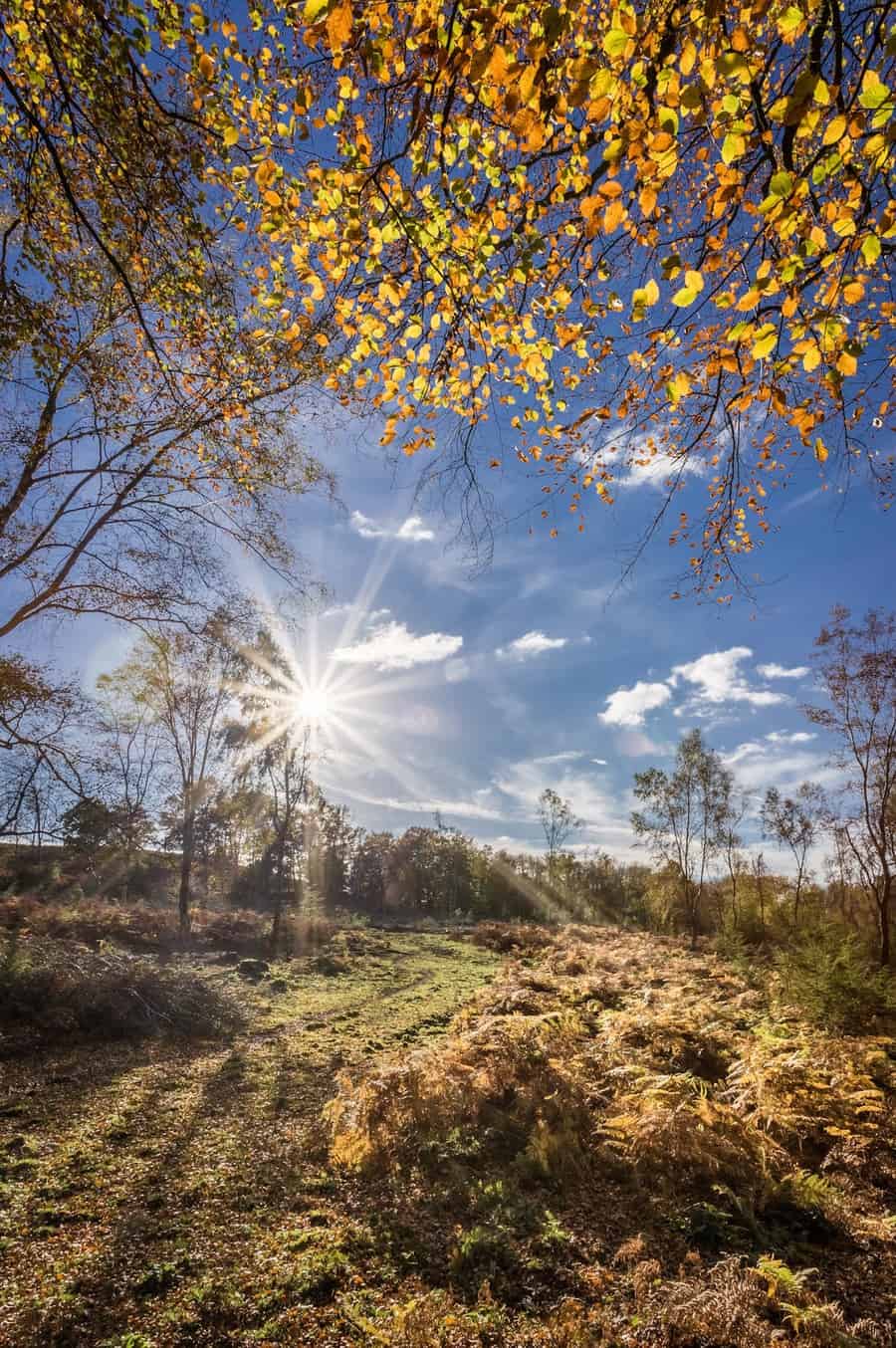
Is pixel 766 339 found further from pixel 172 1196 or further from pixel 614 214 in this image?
pixel 172 1196

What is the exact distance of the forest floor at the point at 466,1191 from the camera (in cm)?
308

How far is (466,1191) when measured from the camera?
4.47 m

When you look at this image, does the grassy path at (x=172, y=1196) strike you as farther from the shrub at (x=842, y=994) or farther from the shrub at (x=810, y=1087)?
the shrub at (x=842, y=994)

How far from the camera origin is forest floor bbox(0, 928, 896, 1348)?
308 cm

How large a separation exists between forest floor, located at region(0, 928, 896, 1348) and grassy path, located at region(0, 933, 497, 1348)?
2 centimetres

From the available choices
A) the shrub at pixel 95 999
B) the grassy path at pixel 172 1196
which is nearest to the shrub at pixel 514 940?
the shrub at pixel 95 999

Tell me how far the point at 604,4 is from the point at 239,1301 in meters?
7.56

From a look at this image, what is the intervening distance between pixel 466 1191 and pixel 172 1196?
7.66ft

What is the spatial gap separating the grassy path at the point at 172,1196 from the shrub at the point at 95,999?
0.62m

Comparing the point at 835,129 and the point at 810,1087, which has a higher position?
the point at 835,129

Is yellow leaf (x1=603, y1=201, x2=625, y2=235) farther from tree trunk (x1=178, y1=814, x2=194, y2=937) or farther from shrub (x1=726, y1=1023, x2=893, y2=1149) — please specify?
A: tree trunk (x1=178, y1=814, x2=194, y2=937)

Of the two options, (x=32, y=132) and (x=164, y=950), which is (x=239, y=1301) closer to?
(x=32, y=132)

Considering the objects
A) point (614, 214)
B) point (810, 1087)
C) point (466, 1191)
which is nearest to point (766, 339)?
point (614, 214)

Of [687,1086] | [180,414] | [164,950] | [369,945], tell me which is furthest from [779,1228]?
[369,945]
